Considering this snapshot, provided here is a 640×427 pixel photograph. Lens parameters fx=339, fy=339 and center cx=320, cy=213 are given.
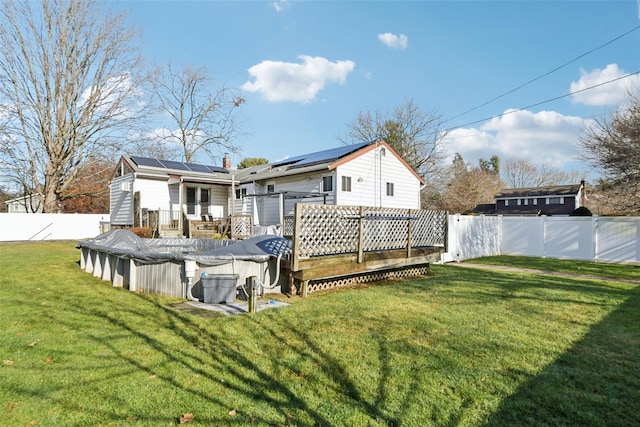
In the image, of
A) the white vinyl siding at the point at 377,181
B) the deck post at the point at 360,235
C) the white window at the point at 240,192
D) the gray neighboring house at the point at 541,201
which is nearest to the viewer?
the deck post at the point at 360,235

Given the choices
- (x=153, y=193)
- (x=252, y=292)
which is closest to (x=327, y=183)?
(x=153, y=193)

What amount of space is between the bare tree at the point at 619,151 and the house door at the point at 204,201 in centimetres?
1908

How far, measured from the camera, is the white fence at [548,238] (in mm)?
12102

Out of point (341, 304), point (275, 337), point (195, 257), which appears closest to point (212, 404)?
point (275, 337)

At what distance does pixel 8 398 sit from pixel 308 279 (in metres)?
4.58

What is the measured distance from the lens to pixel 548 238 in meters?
13.9

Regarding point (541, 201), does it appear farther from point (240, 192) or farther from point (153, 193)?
point (153, 193)

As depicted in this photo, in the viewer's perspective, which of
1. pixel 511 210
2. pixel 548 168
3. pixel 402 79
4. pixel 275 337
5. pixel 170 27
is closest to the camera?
pixel 275 337

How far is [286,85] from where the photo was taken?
2278cm

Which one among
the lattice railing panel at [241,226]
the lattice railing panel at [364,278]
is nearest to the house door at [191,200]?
the lattice railing panel at [241,226]

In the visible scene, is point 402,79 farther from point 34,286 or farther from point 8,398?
point 8,398

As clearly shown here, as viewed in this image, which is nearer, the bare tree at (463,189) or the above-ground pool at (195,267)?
the above-ground pool at (195,267)

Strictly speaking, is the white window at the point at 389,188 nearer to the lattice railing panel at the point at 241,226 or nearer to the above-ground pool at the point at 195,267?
the lattice railing panel at the point at 241,226

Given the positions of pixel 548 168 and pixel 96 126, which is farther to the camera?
pixel 548 168
